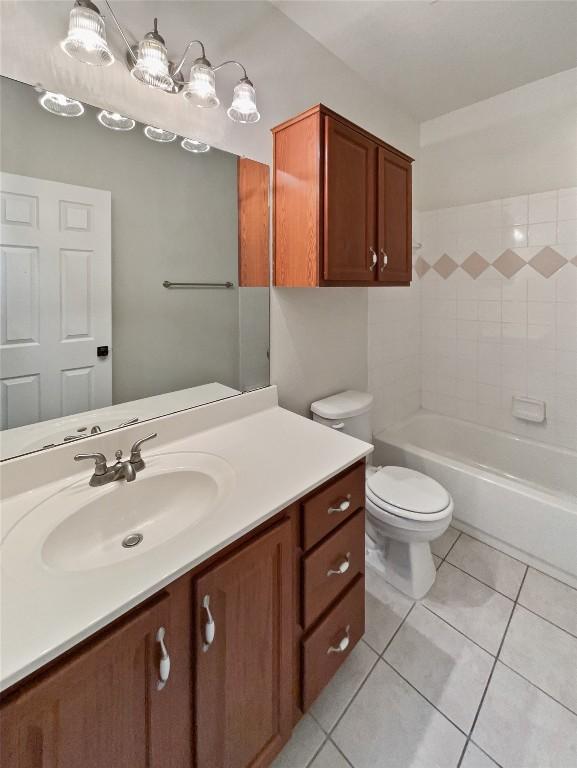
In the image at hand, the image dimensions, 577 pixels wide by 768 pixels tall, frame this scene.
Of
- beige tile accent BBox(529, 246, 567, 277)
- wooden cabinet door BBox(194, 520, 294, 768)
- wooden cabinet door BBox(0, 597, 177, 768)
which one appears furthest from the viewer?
beige tile accent BBox(529, 246, 567, 277)

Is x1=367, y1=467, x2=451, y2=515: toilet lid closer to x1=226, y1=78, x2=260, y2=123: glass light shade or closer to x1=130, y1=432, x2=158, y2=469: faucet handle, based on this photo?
x1=130, y1=432, x2=158, y2=469: faucet handle

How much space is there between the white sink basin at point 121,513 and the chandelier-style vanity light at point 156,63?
1.17m

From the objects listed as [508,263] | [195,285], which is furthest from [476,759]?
[508,263]

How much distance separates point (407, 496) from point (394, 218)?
1.31 m

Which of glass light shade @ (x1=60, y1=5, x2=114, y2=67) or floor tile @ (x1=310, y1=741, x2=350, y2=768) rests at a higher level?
glass light shade @ (x1=60, y1=5, x2=114, y2=67)

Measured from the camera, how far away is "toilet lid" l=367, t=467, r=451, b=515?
1.61 meters

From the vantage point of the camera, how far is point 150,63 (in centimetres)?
109

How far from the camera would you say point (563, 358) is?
2160mm

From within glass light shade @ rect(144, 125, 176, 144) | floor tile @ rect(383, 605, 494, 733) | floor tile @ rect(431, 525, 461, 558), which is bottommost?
floor tile @ rect(383, 605, 494, 733)

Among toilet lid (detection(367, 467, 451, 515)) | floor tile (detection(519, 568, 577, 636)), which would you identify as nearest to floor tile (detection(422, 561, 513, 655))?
floor tile (detection(519, 568, 577, 636))

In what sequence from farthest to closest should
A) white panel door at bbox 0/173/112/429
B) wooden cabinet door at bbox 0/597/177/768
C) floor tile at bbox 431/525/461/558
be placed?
floor tile at bbox 431/525/461/558 < white panel door at bbox 0/173/112/429 < wooden cabinet door at bbox 0/597/177/768

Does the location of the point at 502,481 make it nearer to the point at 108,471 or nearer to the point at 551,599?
the point at 551,599

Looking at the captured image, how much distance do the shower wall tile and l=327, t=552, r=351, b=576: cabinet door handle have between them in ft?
5.87

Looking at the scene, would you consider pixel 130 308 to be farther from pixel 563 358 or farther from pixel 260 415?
pixel 563 358
